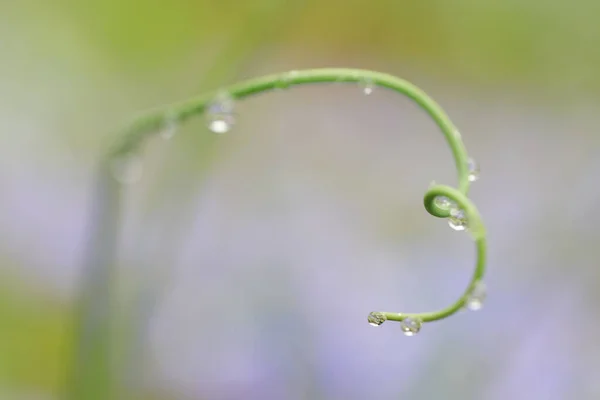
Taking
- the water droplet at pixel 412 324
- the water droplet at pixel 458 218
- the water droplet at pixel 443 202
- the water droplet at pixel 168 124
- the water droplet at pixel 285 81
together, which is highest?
the water droplet at pixel 168 124

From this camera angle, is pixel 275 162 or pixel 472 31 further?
pixel 472 31

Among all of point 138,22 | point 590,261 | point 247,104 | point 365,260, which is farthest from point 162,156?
point 590,261

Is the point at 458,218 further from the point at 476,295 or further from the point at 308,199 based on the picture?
the point at 308,199

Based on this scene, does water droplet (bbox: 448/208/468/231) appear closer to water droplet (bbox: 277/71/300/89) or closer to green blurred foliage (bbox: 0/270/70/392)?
water droplet (bbox: 277/71/300/89)

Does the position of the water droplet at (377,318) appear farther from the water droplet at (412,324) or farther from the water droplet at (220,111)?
the water droplet at (220,111)

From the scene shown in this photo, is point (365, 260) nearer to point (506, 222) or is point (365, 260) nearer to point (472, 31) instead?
point (506, 222)

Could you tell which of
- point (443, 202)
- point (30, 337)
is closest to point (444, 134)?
point (443, 202)

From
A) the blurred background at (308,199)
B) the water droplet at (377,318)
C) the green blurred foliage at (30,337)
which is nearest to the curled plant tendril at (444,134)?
the water droplet at (377,318)
